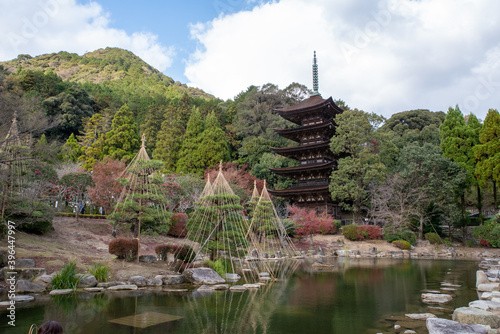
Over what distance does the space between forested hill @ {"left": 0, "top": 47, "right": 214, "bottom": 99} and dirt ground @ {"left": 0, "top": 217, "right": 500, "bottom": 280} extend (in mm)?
51921

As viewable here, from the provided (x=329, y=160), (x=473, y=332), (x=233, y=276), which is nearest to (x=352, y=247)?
(x=329, y=160)

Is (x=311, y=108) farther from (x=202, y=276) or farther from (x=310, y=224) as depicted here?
(x=202, y=276)

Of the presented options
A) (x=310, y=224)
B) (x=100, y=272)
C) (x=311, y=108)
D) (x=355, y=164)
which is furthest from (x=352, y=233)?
(x=100, y=272)

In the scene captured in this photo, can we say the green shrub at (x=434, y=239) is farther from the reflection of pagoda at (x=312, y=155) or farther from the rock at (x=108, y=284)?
the rock at (x=108, y=284)

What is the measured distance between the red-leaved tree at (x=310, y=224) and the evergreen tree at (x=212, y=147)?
11856 millimetres

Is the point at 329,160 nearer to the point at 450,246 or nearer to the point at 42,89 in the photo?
the point at 450,246

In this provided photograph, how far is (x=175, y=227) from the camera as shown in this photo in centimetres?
1983

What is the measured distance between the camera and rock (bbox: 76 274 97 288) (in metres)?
9.23

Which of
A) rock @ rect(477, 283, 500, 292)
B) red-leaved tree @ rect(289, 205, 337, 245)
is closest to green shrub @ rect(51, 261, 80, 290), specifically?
rock @ rect(477, 283, 500, 292)

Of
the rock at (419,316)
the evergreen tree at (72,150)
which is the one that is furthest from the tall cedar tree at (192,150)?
the rock at (419,316)

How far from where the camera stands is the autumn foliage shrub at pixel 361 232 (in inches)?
1014

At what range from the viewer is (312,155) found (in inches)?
1313

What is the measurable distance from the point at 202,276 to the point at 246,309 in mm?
3746

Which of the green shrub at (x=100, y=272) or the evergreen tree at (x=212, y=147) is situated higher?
the evergreen tree at (x=212, y=147)
